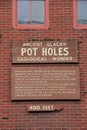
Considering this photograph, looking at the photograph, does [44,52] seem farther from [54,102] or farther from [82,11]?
[82,11]

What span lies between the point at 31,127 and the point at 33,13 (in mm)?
3012

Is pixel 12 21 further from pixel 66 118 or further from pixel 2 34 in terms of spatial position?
pixel 66 118

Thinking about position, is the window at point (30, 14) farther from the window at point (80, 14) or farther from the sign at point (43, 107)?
the sign at point (43, 107)

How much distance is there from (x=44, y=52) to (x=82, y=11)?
151 centimetres

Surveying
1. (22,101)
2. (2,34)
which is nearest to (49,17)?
(2,34)

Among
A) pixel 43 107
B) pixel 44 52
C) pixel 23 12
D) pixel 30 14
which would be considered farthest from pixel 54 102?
pixel 23 12

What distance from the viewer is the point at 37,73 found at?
43.9 feet

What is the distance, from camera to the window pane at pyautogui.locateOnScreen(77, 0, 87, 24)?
13.7m

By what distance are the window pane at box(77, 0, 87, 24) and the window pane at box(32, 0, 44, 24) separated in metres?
0.98

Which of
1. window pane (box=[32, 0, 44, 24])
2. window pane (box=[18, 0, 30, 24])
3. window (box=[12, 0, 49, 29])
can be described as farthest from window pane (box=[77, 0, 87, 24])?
window pane (box=[18, 0, 30, 24])

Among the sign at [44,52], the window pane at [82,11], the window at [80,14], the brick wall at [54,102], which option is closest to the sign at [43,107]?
the brick wall at [54,102]

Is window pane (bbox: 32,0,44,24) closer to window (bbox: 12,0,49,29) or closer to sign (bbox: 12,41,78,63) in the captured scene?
window (bbox: 12,0,49,29)

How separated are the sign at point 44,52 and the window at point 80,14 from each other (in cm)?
58

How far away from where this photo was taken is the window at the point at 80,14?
13.7 meters
